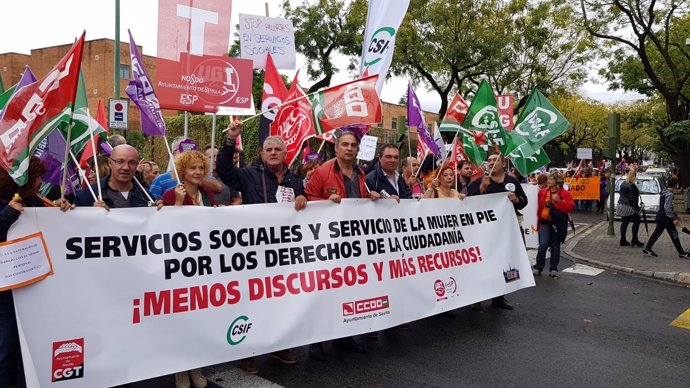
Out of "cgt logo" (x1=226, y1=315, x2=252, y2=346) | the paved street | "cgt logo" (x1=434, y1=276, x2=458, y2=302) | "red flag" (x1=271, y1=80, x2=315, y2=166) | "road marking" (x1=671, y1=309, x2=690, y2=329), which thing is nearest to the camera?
"cgt logo" (x1=226, y1=315, x2=252, y2=346)

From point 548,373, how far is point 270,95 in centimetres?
483

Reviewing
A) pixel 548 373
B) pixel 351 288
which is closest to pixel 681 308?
pixel 548 373

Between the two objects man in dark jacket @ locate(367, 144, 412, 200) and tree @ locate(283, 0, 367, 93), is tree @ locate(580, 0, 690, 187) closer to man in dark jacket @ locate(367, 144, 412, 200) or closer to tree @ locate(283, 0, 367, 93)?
tree @ locate(283, 0, 367, 93)

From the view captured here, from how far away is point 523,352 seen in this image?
491 centimetres

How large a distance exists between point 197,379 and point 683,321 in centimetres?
556

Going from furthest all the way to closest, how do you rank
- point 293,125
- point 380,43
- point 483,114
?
point 380,43 < point 293,125 < point 483,114

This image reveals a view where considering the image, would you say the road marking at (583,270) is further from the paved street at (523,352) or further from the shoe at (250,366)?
the shoe at (250,366)

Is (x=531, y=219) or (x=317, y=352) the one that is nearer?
(x=317, y=352)

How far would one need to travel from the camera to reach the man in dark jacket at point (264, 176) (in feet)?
14.9

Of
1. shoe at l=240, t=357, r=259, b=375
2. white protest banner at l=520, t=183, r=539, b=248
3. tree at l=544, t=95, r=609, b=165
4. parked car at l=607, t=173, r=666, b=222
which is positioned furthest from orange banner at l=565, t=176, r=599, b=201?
tree at l=544, t=95, r=609, b=165

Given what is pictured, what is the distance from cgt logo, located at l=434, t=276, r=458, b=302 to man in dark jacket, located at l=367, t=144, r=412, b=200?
97cm

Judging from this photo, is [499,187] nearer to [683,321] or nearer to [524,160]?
[524,160]

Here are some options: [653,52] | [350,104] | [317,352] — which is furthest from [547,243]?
[653,52]

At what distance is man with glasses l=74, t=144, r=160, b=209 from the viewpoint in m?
4.04
